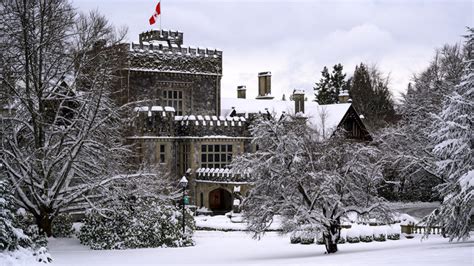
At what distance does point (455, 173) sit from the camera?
1828cm

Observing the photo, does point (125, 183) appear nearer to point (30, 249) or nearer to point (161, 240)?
point (161, 240)

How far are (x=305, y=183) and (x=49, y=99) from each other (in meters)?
9.12

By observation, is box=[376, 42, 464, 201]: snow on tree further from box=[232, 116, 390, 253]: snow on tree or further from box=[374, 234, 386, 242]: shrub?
box=[232, 116, 390, 253]: snow on tree

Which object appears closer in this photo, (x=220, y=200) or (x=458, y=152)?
(x=458, y=152)

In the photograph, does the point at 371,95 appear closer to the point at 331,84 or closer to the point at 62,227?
the point at 331,84

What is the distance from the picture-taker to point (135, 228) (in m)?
23.2

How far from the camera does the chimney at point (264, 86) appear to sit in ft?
161

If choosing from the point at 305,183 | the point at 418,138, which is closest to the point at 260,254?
the point at 305,183

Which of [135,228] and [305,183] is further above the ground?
[305,183]

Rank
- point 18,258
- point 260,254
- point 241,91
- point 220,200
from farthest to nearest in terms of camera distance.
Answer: point 241,91
point 220,200
point 260,254
point 18,258

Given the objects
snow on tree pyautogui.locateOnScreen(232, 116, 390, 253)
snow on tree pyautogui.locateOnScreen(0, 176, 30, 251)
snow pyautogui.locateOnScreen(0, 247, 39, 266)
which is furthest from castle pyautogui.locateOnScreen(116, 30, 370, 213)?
snow pyautogui.locateOnScreen(0, 247, 39, 266)

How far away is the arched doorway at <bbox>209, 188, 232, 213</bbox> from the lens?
38844 millimetres

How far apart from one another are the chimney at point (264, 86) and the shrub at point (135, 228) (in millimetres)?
25540

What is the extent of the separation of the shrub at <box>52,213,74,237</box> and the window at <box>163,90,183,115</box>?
15.1 metres
